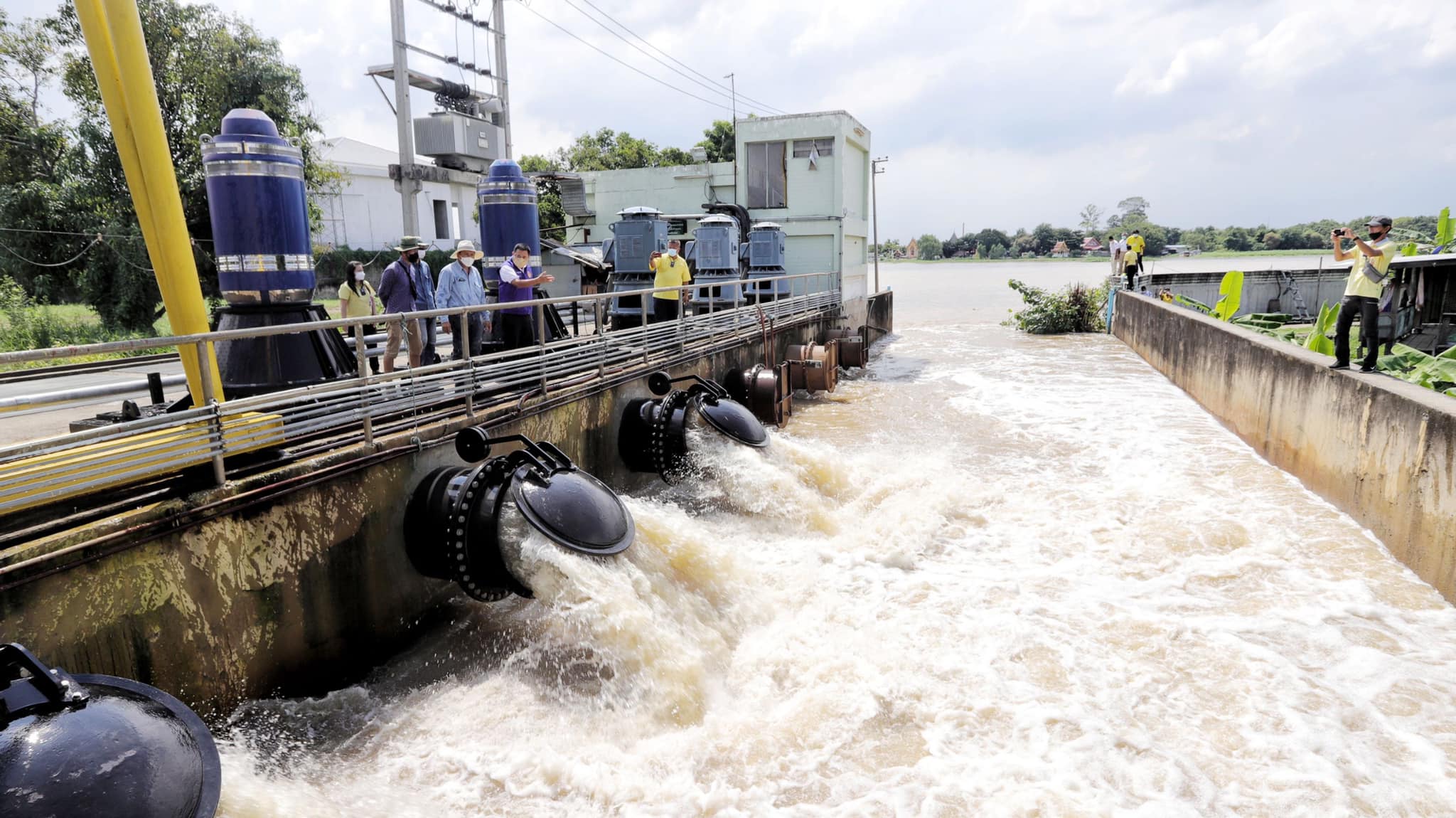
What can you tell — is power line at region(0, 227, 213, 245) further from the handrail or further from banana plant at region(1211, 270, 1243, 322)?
banana plant at region(1211, 270, 1243, 322)

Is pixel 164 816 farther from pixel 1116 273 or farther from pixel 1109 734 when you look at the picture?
pixel 1116 273

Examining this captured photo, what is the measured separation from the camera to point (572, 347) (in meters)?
7.93

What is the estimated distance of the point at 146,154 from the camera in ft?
13.9

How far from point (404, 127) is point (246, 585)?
51.2 ft

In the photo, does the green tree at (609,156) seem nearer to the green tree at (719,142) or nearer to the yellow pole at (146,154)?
the green tree at (719,142)

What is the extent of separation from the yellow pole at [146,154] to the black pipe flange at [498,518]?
154cm

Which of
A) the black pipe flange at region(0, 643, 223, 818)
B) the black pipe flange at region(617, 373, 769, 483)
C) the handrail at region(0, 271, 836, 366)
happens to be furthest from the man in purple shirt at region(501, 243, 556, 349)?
the black pipe flange at region(0, 643, 223, 818)

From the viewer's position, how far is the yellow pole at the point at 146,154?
4.11 metres

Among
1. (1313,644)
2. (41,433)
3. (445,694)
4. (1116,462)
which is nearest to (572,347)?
(445,694)

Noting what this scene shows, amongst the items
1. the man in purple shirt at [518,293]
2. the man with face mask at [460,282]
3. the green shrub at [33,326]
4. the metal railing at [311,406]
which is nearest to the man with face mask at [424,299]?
the man with face mask at [460,282]

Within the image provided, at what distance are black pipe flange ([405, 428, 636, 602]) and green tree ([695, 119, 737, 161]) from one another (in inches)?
1788

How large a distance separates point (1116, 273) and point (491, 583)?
26618 millimetres

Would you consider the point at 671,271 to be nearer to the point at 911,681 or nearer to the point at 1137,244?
the point at 911,681

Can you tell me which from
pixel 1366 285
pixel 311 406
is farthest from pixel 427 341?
pixel 1366 285
